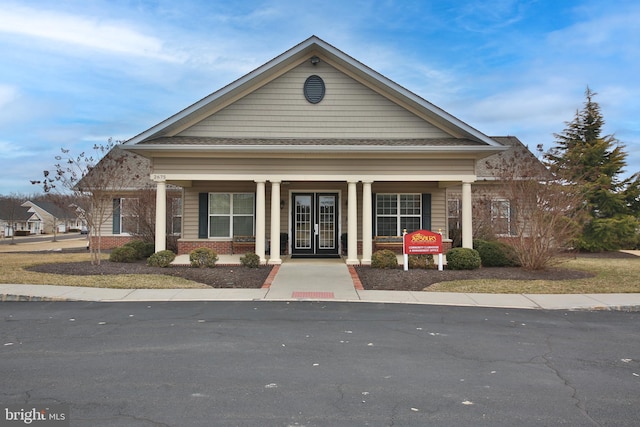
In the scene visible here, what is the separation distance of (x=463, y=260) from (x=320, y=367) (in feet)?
33.7

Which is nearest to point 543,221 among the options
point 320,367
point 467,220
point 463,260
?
point 467,220

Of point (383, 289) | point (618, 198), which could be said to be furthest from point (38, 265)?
point (618, 198)

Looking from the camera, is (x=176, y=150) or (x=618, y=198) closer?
(x=176, y=150)

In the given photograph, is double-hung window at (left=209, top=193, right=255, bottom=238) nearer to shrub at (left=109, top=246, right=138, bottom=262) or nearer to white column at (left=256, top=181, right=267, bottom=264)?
white column at (left=256, top=181, right=267, bottom=264)

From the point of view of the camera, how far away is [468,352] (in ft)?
21.4

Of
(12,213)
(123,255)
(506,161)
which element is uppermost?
(506,161)

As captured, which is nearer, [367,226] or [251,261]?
[251,261]

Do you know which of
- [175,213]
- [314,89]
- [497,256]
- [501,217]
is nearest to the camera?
[497,256]

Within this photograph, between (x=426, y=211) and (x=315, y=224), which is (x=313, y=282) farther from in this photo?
(x=426, y=211)

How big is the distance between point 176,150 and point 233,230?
401cm

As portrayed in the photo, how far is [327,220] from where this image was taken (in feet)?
59.8

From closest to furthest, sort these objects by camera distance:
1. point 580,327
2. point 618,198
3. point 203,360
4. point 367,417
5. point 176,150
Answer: point 367,417, point 203,360, point 580,327, point 176,150, point 618,198

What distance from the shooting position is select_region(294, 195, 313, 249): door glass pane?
18.1 metres

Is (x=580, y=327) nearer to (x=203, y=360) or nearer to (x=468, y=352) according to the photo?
(x=468, y=352)
